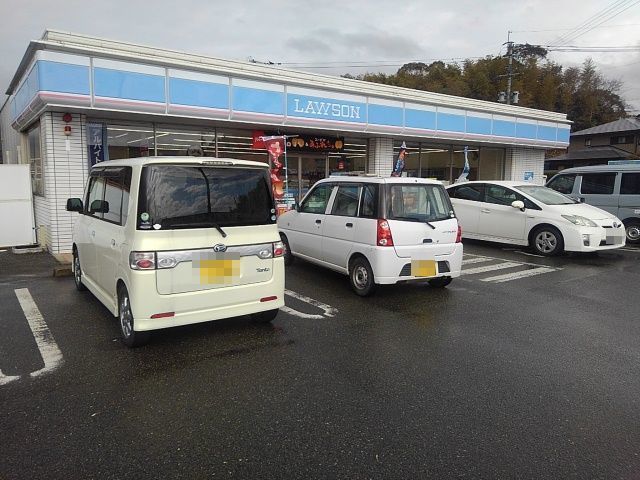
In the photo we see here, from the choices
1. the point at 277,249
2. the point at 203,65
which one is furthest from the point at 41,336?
the point at 203,65

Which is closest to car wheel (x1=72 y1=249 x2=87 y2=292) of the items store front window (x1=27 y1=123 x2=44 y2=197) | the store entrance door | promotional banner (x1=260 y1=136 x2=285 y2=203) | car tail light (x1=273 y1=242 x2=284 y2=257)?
car tail light (x1=273 y1=242 x2=284 y2=257)

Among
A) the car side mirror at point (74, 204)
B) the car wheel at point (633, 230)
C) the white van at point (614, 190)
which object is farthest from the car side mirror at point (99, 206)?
the car wheel at point (633, 230)

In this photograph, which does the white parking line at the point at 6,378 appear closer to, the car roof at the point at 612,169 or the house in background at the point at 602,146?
the car roof at the point at 612,169

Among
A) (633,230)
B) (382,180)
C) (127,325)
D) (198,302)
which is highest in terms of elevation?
(382,180)

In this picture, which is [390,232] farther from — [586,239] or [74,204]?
[586,239]

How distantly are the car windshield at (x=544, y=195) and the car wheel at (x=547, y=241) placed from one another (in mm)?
626

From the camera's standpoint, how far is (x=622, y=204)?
11312 mm

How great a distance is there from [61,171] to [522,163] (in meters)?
16.3

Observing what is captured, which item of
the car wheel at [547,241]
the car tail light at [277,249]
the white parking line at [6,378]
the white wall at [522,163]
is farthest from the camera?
the white wall at [522,163]

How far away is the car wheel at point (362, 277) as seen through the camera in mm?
6211

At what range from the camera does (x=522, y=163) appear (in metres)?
18.3

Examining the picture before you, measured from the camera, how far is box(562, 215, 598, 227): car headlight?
29.8ft

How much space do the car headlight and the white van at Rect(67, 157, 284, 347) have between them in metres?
6.98

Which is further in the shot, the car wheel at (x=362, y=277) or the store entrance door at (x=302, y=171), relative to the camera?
the store entrance door at (x=302, y=171)
